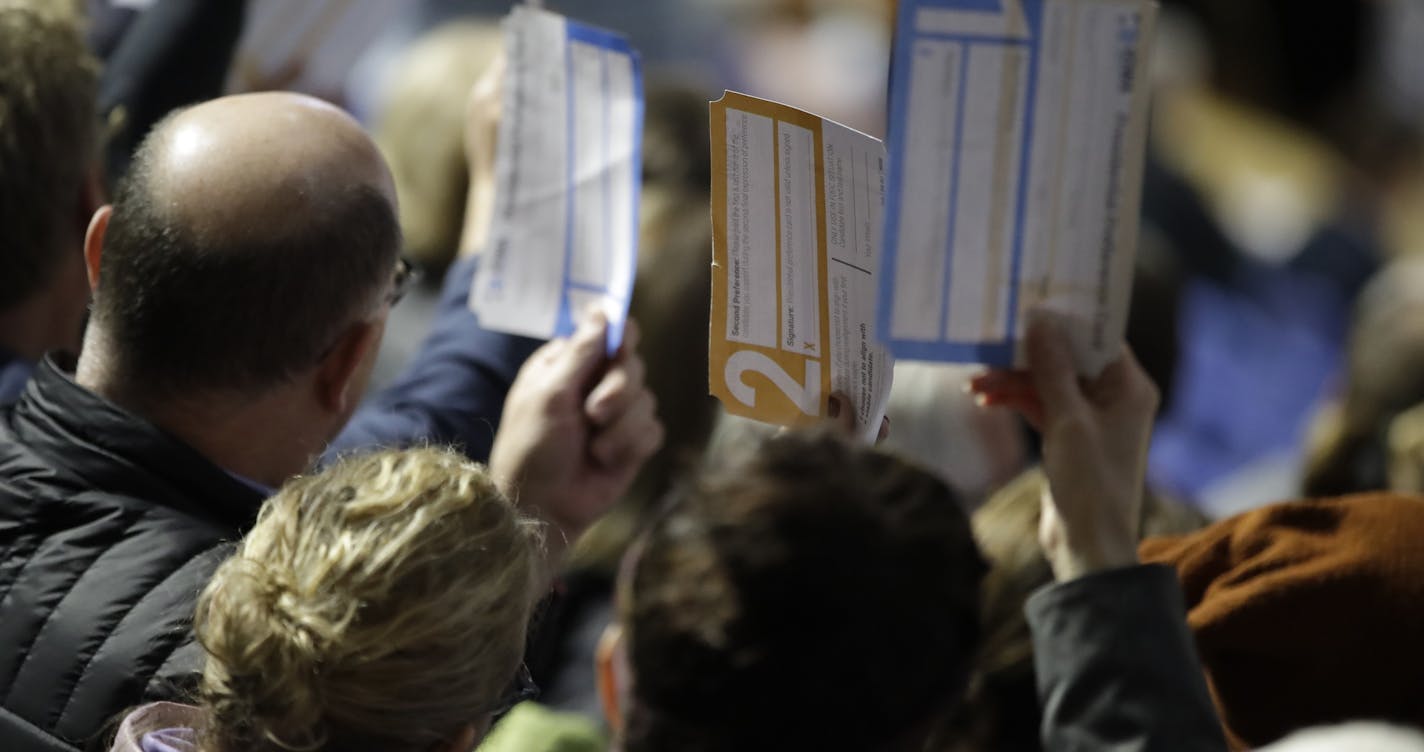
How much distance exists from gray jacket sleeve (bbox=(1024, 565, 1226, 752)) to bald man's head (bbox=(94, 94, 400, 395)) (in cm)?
77

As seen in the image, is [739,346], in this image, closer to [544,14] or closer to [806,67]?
[544,14]

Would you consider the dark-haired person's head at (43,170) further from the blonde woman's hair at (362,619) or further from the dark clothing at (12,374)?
the blonde woman's hair at (362,619)

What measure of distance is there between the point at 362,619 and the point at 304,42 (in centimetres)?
131

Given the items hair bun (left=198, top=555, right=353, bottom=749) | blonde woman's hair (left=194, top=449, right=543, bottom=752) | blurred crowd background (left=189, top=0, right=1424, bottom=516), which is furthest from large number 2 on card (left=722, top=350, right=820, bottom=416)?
blurred crowd background (left=189, top=0, right=1424, bottom=516)

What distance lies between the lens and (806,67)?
5527 mm

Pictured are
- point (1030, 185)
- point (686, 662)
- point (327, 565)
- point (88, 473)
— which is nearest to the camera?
point (686, 662)

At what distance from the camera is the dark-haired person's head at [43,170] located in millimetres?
2012

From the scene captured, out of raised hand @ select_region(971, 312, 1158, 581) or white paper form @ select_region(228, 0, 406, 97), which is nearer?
raised hand @ select_region(971, 312, 1158, 581)

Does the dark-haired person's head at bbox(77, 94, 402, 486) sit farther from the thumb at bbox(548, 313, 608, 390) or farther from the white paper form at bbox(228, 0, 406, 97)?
the white paper form at bbox(228, 0, 406, 97)

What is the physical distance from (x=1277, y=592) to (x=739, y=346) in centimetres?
58

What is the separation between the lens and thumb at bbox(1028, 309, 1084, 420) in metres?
1.34

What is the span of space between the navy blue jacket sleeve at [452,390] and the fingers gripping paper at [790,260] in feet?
→ 2.10

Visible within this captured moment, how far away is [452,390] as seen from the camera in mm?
2041

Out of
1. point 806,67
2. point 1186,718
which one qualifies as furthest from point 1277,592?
point 806,67
